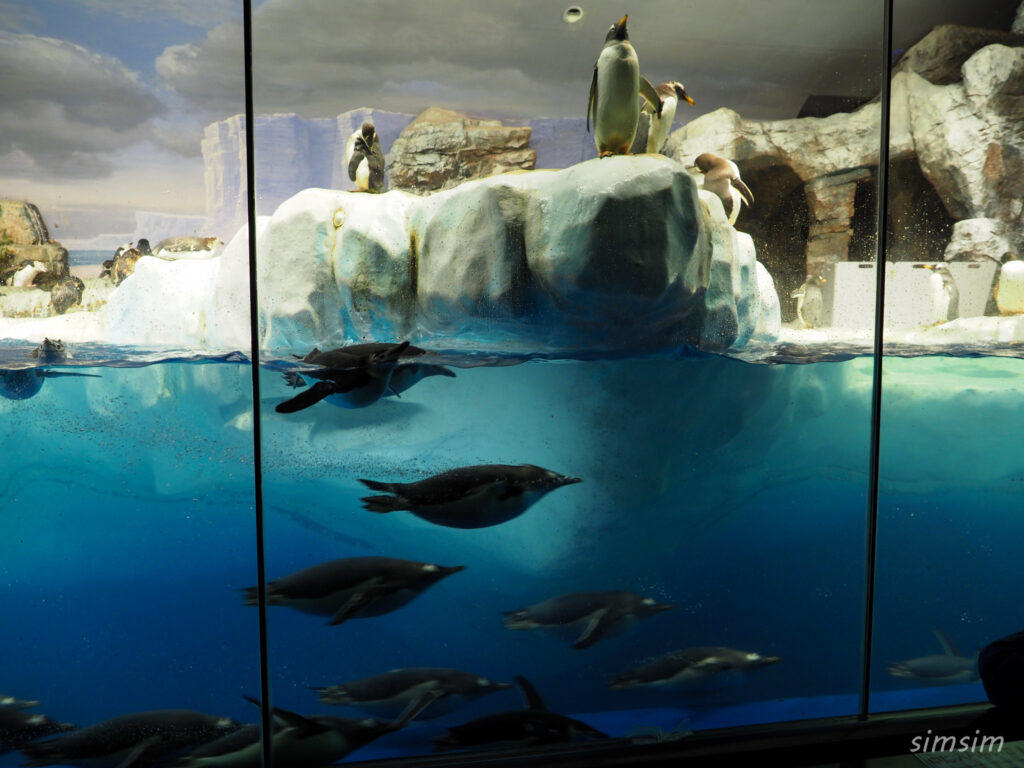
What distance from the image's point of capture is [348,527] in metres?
2.36

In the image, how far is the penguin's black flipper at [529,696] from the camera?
2230mm

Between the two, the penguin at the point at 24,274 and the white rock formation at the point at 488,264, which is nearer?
the penguin at the point at 24,274

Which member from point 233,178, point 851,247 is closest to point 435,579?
point 233,178

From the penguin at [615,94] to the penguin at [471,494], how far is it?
1037 millimetres

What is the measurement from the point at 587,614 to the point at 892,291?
4.84 feet

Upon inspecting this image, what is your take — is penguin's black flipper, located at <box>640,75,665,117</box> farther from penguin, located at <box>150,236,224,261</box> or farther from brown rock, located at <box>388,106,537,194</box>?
penguin, located at <box>150,236,224,261</box>

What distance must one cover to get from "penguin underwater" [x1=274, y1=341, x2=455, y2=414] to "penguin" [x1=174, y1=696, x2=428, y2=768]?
0.95 meters

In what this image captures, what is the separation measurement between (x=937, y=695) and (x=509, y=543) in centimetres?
165

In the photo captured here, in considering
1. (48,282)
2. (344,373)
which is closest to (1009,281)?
(344,373)

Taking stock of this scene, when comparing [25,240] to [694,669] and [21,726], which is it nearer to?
[21,726]

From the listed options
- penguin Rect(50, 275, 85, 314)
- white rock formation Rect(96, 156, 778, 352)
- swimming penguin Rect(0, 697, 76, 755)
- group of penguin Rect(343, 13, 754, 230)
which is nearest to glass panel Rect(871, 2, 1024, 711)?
group of penguin Rect(343, 13, 754, 230)

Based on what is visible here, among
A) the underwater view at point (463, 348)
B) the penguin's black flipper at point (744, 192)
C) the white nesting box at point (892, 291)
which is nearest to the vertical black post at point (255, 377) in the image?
the underwater view at point (463, 348)

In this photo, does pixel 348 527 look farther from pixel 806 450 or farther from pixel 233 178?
pixel 806 450

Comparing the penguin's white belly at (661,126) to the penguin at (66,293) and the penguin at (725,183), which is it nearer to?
the penguin at (725,183)
